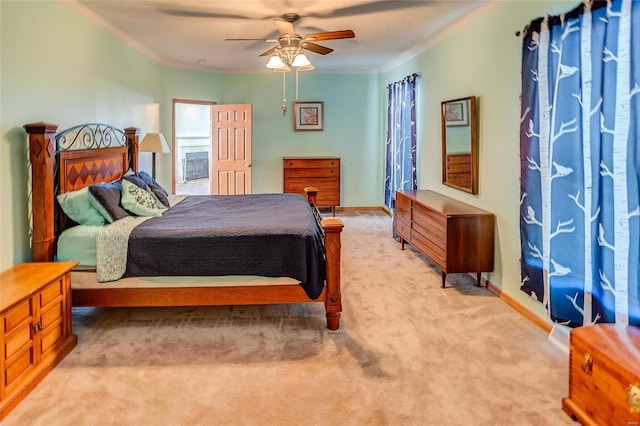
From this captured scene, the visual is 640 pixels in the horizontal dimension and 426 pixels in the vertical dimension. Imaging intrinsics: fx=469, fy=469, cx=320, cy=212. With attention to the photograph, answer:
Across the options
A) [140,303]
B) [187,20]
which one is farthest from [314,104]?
[140,303]

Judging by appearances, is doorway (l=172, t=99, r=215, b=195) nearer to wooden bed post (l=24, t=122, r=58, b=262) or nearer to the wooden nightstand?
wooden bed post (l=24, t=122, r=58, b=262)

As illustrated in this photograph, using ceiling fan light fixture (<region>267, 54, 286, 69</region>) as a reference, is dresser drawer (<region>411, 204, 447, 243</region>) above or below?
below

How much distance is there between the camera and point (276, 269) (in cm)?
335

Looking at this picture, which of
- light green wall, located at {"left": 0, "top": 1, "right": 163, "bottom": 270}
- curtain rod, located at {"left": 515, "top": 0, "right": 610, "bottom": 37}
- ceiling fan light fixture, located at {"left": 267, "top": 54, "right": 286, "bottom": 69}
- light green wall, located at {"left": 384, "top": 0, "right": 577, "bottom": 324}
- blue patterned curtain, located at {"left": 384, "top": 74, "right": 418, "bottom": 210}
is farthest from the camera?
blue patterned curtain, located at {"left": 384, "top": 74, "right": 418, "bottom": 210}

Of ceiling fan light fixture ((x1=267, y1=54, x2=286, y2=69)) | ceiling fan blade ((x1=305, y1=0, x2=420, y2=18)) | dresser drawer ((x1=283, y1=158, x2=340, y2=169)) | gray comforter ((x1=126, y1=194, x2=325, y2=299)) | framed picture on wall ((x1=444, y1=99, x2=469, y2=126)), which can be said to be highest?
ceiling fan blade ((x1=305, y1=0, x2=420, y2=18))

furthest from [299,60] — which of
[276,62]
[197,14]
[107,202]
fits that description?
[107,202]

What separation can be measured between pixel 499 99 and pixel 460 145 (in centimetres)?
89

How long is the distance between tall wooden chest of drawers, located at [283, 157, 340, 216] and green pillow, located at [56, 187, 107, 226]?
15.7ft

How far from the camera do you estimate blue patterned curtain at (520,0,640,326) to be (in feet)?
8.01

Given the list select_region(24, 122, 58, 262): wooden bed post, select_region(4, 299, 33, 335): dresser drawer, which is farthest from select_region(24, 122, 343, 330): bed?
select_region(4, 299, 33, 335): dresser drawer

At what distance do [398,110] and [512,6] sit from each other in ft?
11.1

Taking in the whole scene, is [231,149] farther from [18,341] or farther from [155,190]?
[18,341]

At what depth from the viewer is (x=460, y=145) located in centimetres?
491

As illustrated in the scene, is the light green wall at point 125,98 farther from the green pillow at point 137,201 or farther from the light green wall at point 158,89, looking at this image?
the green pillow at point 137,201
